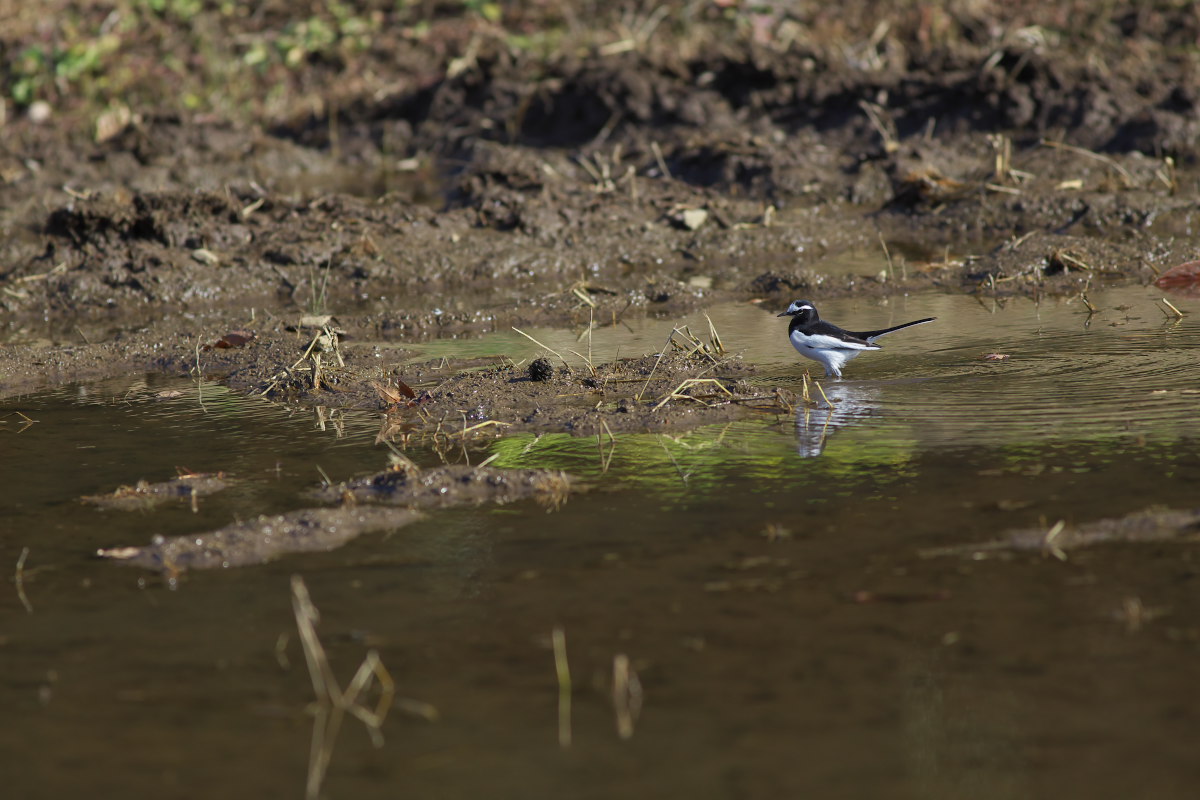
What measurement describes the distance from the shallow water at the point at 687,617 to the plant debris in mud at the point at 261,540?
3.9 inches

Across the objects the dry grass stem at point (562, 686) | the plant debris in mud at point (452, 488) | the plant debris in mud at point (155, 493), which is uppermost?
the dry grass stem at point (562, 686)

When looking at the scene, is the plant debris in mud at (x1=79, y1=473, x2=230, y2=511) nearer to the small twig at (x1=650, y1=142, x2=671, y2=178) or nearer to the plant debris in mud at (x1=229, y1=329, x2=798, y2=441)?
the plant debris in mud at (x1=229, y1=329, x2=798, y2=441)

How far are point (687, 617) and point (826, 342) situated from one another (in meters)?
3.38

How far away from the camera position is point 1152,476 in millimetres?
5188

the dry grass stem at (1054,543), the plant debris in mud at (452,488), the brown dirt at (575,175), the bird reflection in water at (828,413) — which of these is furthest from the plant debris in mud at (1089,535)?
the brown dirt at (575,175)

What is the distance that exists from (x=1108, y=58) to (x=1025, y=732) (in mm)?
12606

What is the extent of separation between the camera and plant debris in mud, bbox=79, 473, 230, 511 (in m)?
5.62

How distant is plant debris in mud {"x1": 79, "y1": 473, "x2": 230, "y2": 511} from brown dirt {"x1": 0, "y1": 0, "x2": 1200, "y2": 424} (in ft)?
5.34

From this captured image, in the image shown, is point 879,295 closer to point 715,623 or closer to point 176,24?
point 715,623

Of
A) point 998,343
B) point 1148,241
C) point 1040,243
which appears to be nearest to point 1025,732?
point 998,343

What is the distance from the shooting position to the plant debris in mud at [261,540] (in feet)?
16.0

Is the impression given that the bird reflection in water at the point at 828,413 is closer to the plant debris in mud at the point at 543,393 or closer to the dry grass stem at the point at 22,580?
the plant debris in mud at the point at 543,393

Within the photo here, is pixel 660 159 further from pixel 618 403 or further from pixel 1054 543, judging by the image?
pixel 1054 543

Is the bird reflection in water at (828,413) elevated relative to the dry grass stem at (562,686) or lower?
lower
